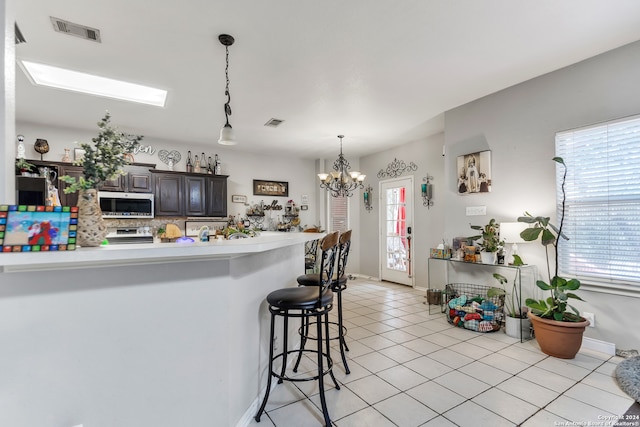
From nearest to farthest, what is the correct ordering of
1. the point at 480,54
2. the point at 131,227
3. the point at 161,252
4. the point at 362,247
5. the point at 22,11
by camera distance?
the point at 161,252 < the point at 22,11 < the point at 480,54 < the point at 131,227 < the point at 362,247

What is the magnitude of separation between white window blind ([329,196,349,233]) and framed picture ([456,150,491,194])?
10.2ft

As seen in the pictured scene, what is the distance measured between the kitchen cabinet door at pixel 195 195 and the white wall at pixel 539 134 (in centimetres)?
403

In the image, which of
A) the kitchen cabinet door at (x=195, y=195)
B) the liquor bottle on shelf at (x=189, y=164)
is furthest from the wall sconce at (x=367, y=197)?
the liquor bottle on shelf at (x=189, y=164)

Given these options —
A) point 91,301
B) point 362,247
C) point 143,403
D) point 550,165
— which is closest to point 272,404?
point 143,403

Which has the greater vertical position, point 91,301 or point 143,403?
point 91,301

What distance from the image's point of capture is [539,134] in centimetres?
318

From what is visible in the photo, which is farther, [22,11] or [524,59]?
[524,59]

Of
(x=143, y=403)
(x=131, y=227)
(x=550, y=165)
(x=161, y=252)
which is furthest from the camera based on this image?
(x=131, y=227)

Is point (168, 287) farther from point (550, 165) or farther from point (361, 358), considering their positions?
point (550, 165)

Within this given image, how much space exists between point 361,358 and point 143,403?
182cm

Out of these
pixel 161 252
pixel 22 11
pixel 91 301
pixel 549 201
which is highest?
pixel 22 11

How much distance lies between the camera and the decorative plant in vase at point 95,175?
4.20 feet

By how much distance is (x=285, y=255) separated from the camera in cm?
262

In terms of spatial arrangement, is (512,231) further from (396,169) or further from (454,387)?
(396,169)
